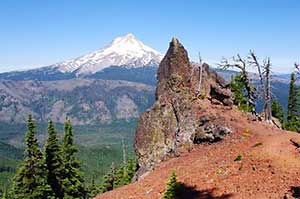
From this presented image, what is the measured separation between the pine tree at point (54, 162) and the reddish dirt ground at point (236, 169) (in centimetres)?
2020

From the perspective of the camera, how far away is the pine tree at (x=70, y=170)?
2810 inches

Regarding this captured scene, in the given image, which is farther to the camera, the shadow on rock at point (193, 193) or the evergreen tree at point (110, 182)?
the evergreen tree at point (110, 182)

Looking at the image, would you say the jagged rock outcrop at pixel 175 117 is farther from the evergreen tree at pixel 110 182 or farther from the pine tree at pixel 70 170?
the evergreen tree at pixel 110 182

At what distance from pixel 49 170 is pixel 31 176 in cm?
706

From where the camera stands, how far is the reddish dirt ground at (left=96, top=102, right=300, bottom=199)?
3862 cm

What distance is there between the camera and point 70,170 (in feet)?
238

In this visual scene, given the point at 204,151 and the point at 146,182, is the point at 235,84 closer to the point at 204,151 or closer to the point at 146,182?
the point at 204,151

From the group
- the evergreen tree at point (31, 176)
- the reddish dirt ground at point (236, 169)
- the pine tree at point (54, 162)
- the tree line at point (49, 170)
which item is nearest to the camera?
the reddish dirt ground at point (236, 169)

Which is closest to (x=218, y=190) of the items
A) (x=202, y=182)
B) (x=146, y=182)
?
(x=202, y=182)

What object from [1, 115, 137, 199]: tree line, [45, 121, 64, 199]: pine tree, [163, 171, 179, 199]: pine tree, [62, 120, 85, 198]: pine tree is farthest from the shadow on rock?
[62, 120, 85, 198]: pine tree

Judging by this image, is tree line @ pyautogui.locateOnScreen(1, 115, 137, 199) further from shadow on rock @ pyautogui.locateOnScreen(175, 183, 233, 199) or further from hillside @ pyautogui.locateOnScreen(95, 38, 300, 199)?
shadow on rock @ pyautogui.locateOnScreen(175, 183, 233, 199)

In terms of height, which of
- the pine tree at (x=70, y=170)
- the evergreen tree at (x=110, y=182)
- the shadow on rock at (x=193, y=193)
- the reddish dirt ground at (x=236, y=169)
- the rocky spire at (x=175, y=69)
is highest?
the rocky spire at (x=175, y=69)

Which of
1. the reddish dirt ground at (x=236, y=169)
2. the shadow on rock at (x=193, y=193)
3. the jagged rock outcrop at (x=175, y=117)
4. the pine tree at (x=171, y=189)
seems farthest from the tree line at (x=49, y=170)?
the pine tree at (x=171, y=189)

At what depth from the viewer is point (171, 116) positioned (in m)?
59.7
